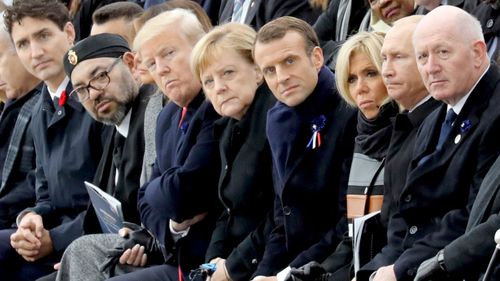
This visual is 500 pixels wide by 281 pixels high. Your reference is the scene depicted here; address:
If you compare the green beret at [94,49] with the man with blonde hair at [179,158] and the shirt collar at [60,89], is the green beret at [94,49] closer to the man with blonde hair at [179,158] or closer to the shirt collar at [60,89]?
the shirt collar at [60,89]

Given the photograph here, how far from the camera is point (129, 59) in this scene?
8.17 metres

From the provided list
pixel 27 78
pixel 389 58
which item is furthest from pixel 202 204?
pixel 27 78

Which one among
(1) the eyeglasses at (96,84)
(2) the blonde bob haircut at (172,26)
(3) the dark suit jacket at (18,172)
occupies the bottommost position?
(3) the dark suit jacket at (18,172)

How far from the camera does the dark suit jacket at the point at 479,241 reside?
4.86m

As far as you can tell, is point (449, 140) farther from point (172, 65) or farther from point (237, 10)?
point (237, 10)

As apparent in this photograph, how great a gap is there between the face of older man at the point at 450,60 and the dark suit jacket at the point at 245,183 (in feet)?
4.72

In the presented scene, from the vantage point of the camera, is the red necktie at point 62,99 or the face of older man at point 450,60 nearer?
the face of older man at point 450,60

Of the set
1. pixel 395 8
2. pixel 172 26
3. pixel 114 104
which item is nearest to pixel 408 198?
pixel 395 8

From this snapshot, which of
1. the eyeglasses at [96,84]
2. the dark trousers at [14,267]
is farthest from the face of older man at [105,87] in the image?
the dark trousers at [14,267]

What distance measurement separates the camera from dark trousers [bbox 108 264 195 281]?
23.5ft

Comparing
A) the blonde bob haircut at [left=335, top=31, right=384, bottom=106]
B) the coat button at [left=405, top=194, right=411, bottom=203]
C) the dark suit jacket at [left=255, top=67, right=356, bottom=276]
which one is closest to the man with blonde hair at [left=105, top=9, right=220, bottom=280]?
the dark suit jacket at [left=255, top=67, right=356, bottom=276]

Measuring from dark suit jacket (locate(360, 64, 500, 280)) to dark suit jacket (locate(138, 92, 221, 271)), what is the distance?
5.56ft

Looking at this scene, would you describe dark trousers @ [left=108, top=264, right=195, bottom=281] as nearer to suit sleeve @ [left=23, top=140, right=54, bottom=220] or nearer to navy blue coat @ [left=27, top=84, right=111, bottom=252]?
navy blue coat @ [left=27, top=84, right=111, bottom=252]

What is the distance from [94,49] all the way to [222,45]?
162 centimetres
